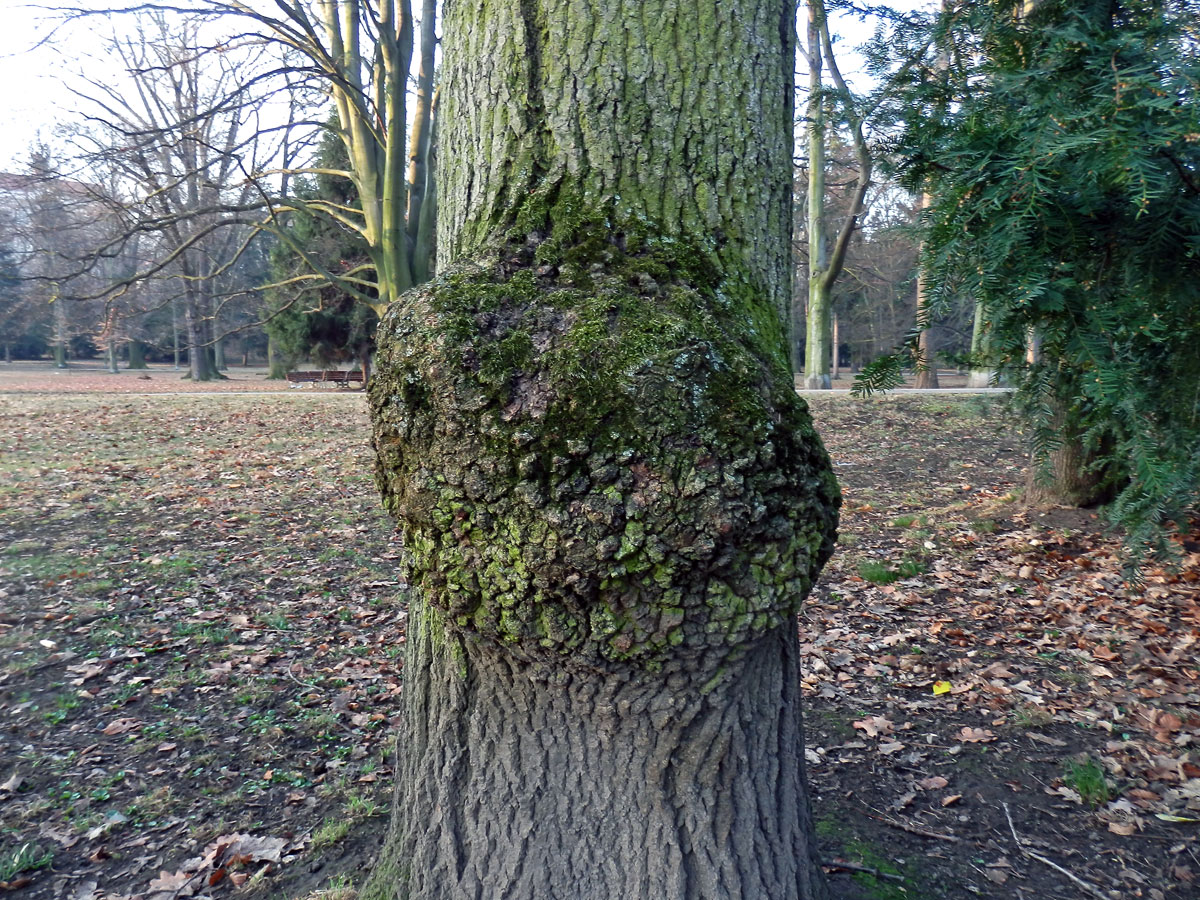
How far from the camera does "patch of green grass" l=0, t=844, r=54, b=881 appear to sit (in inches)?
119

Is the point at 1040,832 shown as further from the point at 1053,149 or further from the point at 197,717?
the point at 197,717

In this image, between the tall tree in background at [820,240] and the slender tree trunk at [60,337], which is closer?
the tall tree in background at [820,240]

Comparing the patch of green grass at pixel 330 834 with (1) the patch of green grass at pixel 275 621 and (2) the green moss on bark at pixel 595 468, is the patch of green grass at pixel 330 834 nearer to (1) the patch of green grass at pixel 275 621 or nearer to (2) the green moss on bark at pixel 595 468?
(2) the green moss on bark at pixel 595 468

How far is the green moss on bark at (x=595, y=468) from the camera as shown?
177cm

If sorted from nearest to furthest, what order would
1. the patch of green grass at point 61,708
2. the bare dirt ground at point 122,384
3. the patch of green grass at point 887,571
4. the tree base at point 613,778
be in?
the tree base at point 613,778, the patch of green grass at point 61,708, the patch of green grass at point 887,571, the bare dirt ground at point 122,384

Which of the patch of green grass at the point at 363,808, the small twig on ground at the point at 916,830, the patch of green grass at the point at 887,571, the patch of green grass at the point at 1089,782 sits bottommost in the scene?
the small twig on ground at the point at 916,830

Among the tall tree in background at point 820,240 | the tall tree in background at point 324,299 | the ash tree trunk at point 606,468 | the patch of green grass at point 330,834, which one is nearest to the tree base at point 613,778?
the ash tree trunk at point 606,468

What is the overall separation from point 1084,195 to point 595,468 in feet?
5.75

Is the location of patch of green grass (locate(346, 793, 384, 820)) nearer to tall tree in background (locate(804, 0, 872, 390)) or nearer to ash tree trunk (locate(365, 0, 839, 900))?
ash tree trunk (locate(365, 0, 839, 900))

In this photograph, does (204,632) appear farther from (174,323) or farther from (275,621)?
(174,323)

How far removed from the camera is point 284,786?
11.7 ft

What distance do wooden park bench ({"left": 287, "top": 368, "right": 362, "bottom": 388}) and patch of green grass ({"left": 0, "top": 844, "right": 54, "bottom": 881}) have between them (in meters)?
21.6

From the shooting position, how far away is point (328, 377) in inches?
979

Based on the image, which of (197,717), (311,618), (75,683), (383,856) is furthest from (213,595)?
(383,856)
